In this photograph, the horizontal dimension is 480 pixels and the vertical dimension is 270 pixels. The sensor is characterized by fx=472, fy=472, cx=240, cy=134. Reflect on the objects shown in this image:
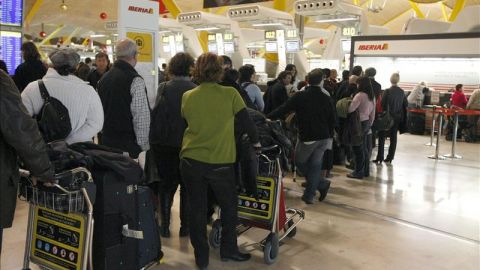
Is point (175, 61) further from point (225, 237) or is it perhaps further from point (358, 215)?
point (358, 215)

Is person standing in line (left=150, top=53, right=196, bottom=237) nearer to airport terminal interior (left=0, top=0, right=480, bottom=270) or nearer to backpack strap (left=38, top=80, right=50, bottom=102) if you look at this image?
airport terminal interior (left=0, top=0, right=480, bottom=270)

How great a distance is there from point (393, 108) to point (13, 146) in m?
6.89

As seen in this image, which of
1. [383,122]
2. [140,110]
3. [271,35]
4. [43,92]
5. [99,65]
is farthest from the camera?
[271,35]

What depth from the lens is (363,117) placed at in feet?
21.9

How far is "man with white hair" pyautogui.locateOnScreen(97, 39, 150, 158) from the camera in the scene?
3.43 m

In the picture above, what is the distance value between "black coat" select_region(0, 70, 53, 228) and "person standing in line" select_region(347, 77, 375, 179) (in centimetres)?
494

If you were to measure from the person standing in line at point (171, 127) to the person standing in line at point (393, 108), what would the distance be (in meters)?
4.99

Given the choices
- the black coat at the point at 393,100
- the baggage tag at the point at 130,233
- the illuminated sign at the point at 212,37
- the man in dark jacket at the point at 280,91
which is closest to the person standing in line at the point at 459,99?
the black coat at the point at 393,100

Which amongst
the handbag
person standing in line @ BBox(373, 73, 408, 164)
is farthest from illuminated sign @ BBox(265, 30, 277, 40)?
the handbag

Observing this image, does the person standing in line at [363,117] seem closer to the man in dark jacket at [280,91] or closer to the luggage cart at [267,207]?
the man in dark jacket at [280,91]

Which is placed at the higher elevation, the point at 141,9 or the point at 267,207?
the point at 141,9

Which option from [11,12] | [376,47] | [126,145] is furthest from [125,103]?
[376,47]

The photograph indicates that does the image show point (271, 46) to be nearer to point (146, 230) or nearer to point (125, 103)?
point (125, 103)

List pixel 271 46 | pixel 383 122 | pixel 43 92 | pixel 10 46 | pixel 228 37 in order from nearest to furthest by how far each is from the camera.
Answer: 1. pixel 43 92
2. pixel 10 46
3. pixel 383 122
4. pixel 271 46
5. pixel 228 37
